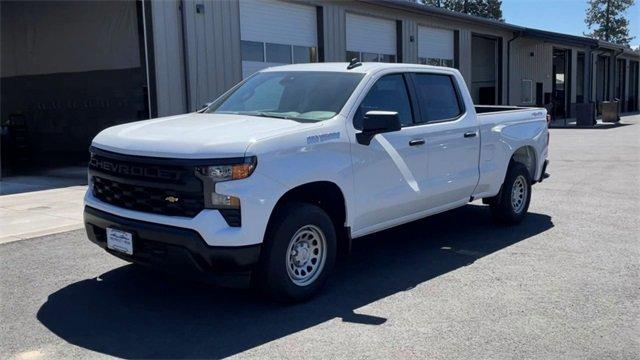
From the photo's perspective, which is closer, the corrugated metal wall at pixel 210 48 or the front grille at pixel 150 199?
the front grille at pixel 150 199

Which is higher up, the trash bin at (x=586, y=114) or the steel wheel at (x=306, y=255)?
the trash bin at (x=586, y=114)

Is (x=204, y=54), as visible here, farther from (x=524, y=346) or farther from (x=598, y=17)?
(x=598, y=17)

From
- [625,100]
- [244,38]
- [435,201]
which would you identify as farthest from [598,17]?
[435,201]

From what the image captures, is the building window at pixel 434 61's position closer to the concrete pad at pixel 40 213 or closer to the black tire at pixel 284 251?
the concrete pad at pixel 40 213

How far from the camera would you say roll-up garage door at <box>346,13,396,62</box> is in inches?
793

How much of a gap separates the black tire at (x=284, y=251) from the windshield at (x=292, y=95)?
0.90m

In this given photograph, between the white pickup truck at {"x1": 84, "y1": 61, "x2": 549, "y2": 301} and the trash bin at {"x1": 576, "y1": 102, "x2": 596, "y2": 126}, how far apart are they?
79.4 ft

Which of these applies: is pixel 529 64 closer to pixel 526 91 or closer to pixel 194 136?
pixel 526 91

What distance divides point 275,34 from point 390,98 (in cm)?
1163

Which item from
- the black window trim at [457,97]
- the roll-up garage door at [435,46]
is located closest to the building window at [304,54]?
the roll-up garage door at [435,46]

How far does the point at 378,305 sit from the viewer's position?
505 cm

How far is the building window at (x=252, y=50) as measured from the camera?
1605cm

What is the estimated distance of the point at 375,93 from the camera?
5883 millimetres

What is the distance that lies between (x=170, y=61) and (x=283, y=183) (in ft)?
33.2
